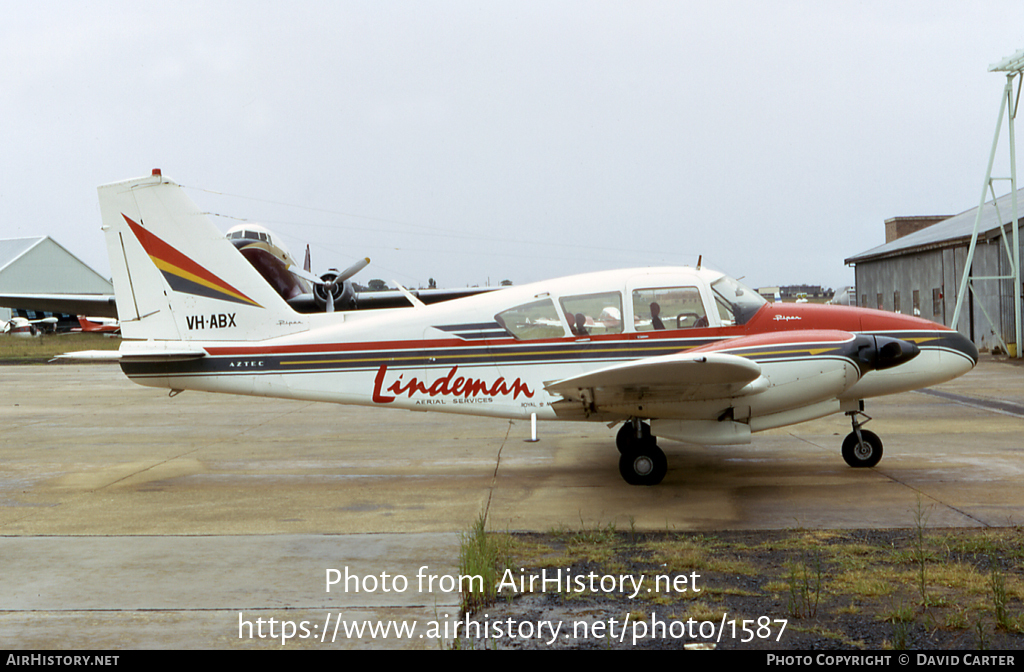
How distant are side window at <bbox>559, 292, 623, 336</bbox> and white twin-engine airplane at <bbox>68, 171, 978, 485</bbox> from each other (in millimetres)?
13

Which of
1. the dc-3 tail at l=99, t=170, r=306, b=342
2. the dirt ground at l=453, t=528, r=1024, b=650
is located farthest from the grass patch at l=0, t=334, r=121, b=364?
the dirt ground at l=453, t=528, r=1024, b=650

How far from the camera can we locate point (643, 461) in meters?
8.02

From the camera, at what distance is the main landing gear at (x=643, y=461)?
26.2 ft

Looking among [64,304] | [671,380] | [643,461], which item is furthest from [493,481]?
[64,304]

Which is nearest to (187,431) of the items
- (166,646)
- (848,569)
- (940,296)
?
(166,646)

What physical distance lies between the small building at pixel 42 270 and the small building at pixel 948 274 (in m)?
63.4

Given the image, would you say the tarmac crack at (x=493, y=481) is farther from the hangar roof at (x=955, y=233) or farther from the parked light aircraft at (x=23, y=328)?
the parked light aircraft at (x=23, y=328)

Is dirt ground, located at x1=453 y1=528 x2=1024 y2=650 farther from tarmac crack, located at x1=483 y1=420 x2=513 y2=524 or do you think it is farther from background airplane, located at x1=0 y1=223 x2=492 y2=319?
background airplane, located at x1=0 y1=223 x2=492 y2=319

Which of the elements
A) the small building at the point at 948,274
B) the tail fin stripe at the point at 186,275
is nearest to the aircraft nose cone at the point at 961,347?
the tail fin stripe at the point at 186,275

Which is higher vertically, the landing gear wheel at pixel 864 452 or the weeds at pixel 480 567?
the weeds at pixel 480 567

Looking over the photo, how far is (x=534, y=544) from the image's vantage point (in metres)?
6.02

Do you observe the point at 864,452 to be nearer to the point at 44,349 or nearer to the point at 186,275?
the point at 186,275

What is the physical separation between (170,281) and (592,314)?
4.91 m

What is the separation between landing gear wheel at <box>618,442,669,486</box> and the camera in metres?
8.00
